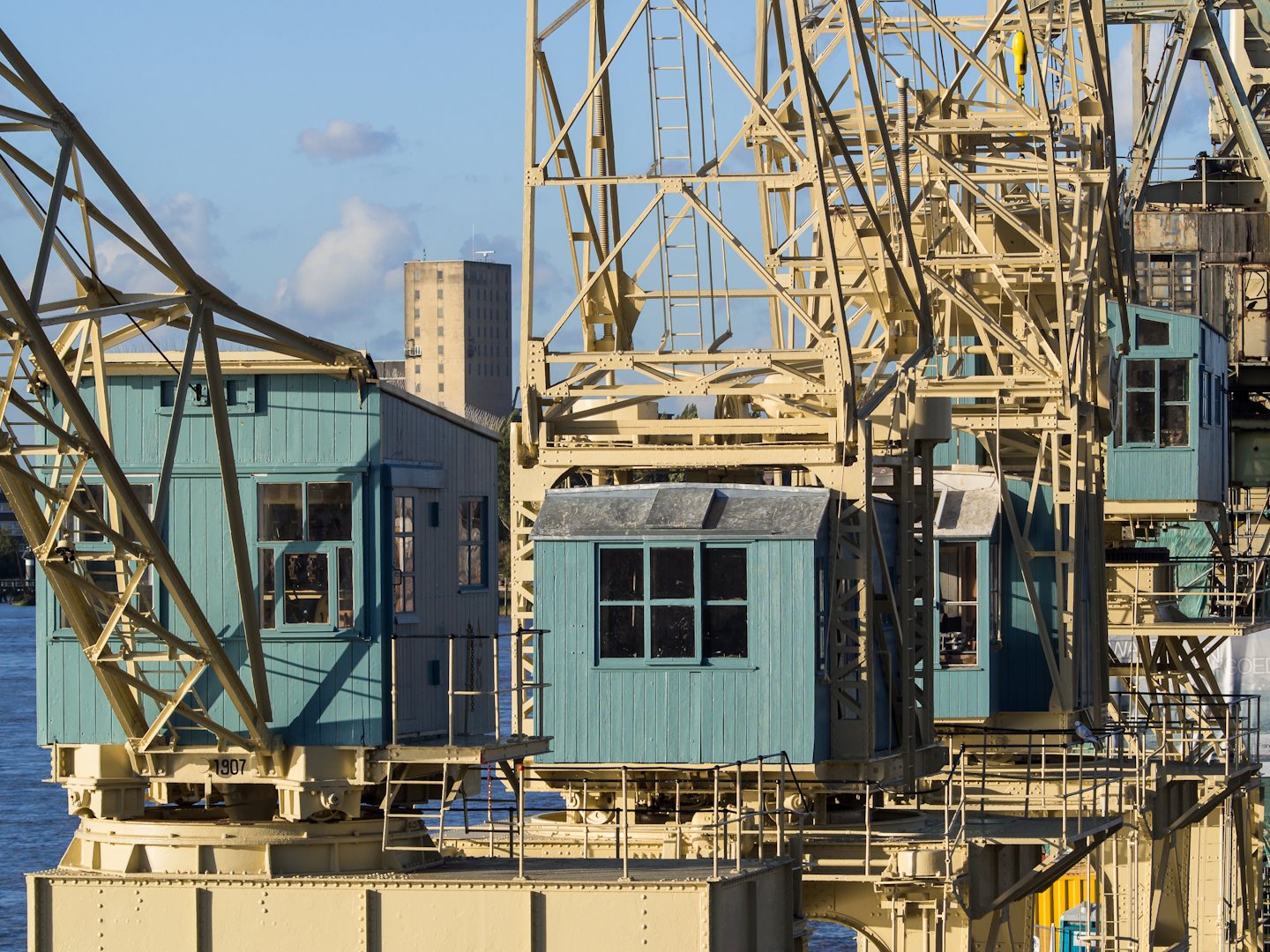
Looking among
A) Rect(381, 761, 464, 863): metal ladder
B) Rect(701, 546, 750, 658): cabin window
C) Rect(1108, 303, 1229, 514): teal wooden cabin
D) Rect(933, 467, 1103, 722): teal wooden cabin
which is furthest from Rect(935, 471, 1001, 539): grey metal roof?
Rect(381, 761, 464, 863): metal ladder

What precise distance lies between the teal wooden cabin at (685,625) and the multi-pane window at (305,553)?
3432mm

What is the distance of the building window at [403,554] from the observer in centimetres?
2517

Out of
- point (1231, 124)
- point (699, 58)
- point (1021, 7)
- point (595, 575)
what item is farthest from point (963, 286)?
point (1231, 124)

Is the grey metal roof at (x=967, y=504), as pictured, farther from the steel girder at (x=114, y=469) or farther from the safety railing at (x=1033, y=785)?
the steel girder at (x=114, y=469)

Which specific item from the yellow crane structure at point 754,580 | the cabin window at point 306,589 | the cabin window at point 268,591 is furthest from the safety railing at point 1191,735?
the cabin window at point 268,591

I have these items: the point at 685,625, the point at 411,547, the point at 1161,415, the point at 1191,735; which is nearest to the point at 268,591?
the point at 411,547

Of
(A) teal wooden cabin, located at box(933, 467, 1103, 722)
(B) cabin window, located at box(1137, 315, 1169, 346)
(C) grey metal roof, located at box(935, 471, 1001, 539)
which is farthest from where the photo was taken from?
(B) cabin window, located at box(1137, 315, 1169, 346)

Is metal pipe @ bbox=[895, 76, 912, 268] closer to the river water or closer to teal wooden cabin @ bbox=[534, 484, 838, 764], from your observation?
teal wooden cabin @ bbox=[534, 484, 838, 764]

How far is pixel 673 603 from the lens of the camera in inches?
→ 1097

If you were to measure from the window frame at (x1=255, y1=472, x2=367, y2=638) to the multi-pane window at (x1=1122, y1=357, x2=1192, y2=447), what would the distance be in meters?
22.7

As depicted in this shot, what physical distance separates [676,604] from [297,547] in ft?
16.2

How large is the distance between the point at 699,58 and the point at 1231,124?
34795mm

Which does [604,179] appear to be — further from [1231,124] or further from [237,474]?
[1231,124]

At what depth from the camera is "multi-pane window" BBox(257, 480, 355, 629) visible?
2488cm
